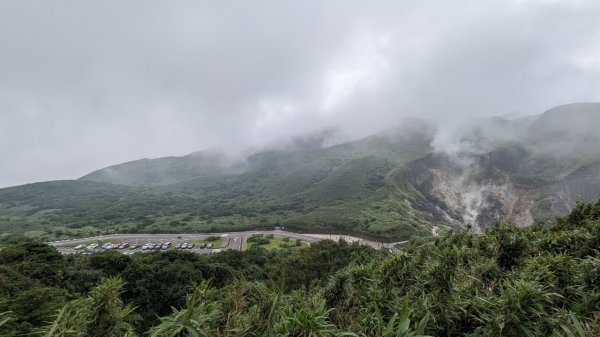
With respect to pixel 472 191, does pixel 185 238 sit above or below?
above

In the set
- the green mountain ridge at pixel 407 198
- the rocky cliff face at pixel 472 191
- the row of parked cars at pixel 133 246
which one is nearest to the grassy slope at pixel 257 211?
the green mountain ridge at pixel 407 198

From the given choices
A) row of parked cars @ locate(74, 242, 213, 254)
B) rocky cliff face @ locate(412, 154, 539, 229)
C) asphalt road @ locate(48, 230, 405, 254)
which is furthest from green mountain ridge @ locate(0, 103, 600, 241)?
row of parked cars @ locate(74, 242, 213, 254)

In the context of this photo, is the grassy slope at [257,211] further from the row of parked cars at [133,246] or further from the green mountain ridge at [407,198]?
the row of parked cars at [133,246]

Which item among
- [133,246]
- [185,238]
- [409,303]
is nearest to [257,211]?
[185,238]

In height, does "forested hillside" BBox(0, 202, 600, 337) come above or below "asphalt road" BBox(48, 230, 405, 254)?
above

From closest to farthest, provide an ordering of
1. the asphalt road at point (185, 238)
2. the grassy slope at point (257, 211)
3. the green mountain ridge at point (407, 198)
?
the asphalt road at point (185, 238) → the grassy slope at point (257, 211) → the green mountain ridge at point (407, 198)

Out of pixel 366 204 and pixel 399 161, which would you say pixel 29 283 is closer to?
pixel 366 204

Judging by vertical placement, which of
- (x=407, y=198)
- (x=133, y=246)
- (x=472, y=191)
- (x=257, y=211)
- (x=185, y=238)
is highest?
(x=133, y=246)

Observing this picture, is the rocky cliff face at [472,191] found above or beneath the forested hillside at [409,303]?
beneath

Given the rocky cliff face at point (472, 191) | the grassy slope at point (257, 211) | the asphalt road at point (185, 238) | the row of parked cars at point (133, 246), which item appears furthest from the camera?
the rocky cliff face at point (472, 191)

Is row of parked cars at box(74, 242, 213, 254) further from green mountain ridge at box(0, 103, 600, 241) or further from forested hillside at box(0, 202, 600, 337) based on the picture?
forested hillside at box(0, 202, 600, 337)

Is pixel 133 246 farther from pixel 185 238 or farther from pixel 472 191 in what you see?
pixel 472 191

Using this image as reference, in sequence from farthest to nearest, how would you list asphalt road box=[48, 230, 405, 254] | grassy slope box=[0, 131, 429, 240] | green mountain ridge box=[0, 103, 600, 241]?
green mountain ridge box=[0, 103, 600, 241] < grassy slope box=[0, 131, 429, 240] < asphalt road box=[48, 230, 405, 254]

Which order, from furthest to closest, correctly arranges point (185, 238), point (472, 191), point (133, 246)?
point (472, 191) → point (185, 238) → point (133, 246)
